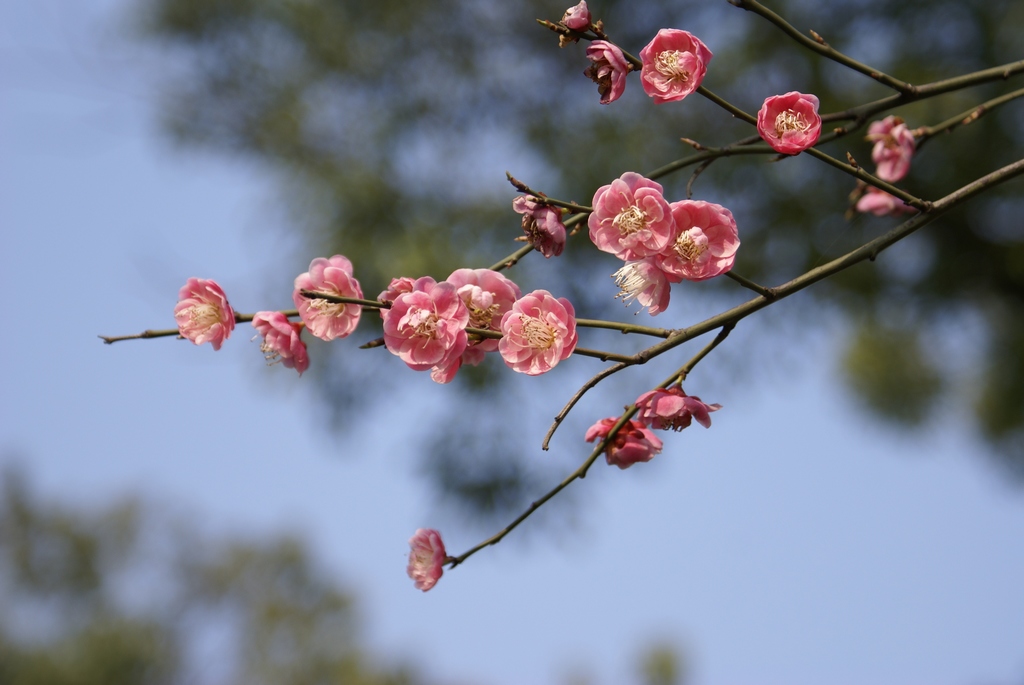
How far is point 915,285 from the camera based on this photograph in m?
5.55

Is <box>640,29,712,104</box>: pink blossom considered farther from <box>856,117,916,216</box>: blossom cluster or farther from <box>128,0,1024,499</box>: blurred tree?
<box>128,0,1024,499</box>: blurred tree

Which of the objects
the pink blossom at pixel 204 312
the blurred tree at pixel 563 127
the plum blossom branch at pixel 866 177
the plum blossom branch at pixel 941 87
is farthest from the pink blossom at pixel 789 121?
the blurred tree at pixel 563 127

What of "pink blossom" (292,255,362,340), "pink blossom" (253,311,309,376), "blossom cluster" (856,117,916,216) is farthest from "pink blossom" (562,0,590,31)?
"blossom cluster" (856,117,916,216)

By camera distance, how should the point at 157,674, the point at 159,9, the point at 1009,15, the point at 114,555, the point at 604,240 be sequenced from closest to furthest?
1. the point at 604,240
2. the point at 1009,15
3. the point at 159,9
4. the point at 157,674
5. the point at 114,555

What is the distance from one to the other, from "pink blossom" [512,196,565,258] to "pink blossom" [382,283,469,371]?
0.11 meters

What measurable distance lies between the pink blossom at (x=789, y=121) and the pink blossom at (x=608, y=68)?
16cm

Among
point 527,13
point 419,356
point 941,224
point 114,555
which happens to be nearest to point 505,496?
point 527,13

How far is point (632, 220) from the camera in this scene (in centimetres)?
88

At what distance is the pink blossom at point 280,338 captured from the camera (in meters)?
1.13

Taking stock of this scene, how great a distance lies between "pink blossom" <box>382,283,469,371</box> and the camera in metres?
0.93

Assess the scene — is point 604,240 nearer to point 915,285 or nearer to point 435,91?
point 435,91

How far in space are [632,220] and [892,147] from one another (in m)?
1.04

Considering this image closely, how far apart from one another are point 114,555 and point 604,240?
13.6m

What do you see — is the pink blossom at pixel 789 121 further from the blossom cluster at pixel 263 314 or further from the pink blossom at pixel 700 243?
the blossom cluster at pixel 263 314
